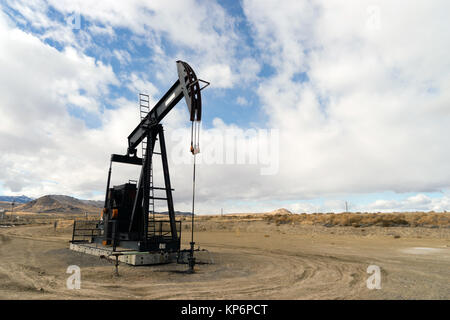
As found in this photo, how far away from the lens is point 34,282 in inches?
269

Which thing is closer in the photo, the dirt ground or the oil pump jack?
the dirt ground

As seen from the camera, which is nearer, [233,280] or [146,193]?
[233,280]

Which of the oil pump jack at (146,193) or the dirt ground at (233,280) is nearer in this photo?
the dirt ground at (233,280)

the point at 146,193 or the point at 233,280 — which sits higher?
the point at 146,193

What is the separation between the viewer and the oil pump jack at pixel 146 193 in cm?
1023

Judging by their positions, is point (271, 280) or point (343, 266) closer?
point (271, 280)

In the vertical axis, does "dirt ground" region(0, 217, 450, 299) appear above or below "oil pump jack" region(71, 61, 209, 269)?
below

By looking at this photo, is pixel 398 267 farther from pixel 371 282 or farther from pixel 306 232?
pixel 306 232

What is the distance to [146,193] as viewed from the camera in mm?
11117

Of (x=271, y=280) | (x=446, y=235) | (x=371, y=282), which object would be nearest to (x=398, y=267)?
(x=371, y=282)

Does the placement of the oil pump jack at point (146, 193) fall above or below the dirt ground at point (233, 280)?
above

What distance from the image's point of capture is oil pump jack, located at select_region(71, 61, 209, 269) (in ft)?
33.6
